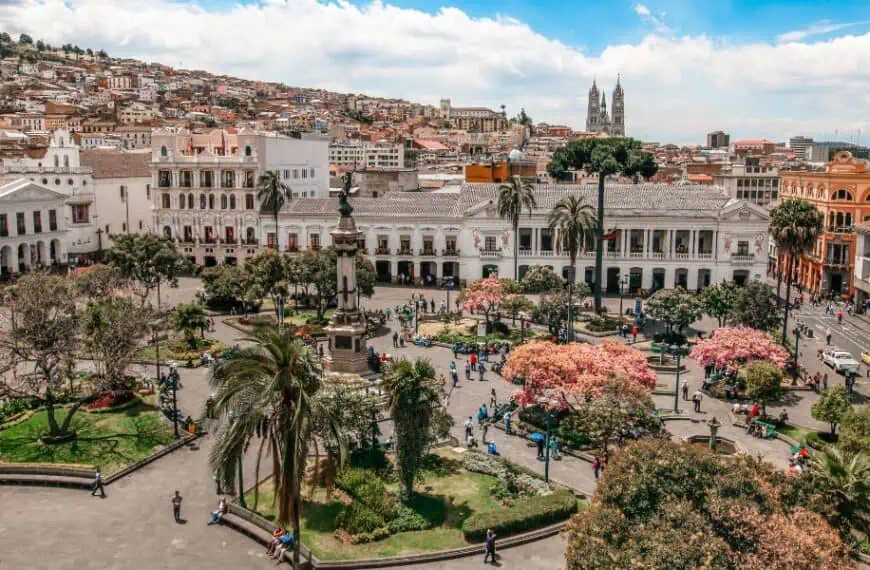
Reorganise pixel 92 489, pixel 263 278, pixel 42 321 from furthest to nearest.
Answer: pixel 263 278, pixel 42 321, pixel 92 489

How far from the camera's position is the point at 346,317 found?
40.9m

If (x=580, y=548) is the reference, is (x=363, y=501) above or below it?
below

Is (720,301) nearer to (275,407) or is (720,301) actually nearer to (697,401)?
(697,401)

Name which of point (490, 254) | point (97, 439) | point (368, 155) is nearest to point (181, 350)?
point (97, 439)

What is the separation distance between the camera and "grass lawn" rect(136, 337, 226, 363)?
1834 inches

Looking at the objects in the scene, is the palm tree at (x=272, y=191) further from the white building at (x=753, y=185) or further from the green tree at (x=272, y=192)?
the white building at (x=753, y=185)

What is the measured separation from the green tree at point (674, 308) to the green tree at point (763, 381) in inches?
418

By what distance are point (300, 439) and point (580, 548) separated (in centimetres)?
714

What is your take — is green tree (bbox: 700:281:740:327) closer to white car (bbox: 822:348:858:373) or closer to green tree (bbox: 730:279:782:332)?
green tree (bbox: 730:279:782:332)

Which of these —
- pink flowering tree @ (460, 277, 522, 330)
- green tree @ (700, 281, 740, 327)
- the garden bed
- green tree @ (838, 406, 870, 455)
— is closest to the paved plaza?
the garden bed

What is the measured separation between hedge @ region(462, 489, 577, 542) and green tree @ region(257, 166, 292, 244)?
48.9m

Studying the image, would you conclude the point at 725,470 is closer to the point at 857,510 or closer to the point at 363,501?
the point at 857,510

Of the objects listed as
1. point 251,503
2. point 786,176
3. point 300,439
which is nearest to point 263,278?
point 251,503

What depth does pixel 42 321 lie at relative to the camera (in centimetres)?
3397
